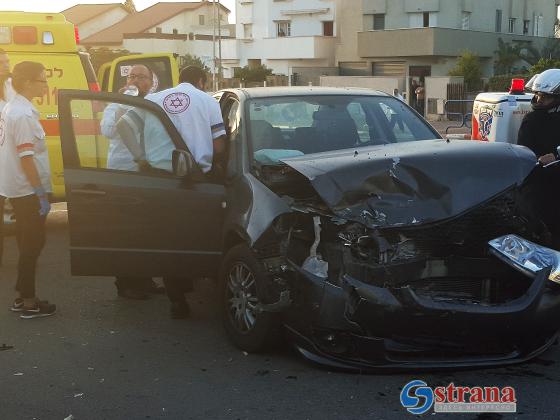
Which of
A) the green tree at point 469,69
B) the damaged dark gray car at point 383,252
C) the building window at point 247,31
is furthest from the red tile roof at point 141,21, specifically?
the damaged dark gray car at point 383,252

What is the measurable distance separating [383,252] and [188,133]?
2.02 metres

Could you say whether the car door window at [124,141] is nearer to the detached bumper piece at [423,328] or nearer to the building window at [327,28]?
the detached bumper piece at [423,328]

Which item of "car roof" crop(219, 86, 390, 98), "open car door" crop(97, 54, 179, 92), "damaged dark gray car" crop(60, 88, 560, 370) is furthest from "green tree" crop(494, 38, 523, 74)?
"damaged dark gray car" crop(60, 88, 560, 370)

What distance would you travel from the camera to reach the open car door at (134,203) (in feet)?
A: 17.9

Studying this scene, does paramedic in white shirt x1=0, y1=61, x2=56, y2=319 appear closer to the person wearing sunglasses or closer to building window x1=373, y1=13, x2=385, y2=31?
the person wearing sunglasses

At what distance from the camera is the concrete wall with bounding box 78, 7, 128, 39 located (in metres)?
87.9

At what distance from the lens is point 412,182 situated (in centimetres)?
450

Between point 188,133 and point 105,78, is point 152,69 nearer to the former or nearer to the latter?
point 105,78

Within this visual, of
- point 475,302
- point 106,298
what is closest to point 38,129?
point 106,298

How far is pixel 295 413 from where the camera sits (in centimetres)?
411

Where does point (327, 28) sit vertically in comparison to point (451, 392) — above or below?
above

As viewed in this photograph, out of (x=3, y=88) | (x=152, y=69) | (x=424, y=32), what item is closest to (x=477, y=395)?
(x=3, y=88)

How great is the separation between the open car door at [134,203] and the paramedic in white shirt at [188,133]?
0.02m

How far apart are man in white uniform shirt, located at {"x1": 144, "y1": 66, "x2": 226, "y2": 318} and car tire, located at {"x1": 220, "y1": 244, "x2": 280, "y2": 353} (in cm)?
71
